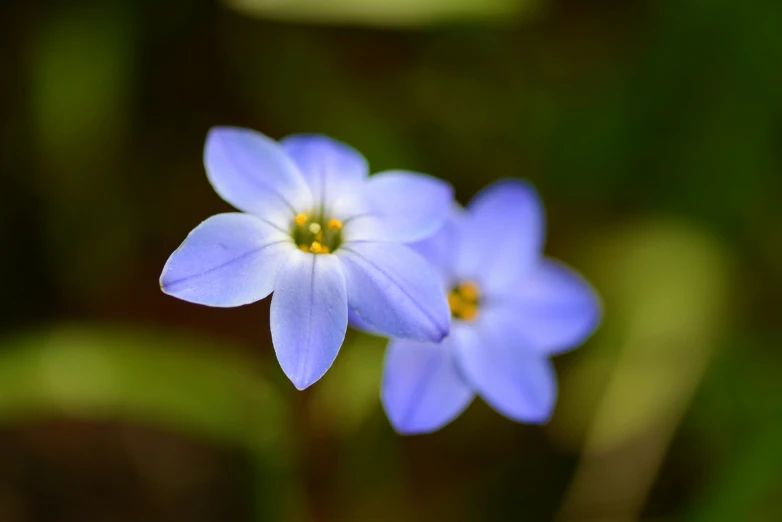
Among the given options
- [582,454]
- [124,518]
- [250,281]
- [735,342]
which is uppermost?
[250,281]

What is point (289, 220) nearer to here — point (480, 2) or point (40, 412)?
point (40, 412)

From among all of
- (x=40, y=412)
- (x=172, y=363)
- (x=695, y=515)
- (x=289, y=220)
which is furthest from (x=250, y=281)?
(x=695, y=515)

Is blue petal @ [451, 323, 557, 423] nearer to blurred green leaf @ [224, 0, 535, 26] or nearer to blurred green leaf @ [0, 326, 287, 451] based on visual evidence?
blurred green leaf @ [0, 326, 287, 451]

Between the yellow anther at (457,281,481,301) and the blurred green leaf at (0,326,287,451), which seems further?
the blurred green leaf at (0,326,287,451)

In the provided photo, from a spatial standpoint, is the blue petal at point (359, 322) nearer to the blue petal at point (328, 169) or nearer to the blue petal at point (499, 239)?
the blue petal at point (328, 169)

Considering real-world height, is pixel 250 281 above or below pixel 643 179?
below

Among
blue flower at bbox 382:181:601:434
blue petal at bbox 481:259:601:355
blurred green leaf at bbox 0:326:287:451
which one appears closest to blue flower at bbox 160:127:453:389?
blue flower at bbox 382:181:601:434
